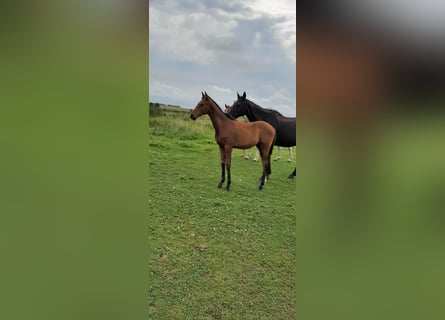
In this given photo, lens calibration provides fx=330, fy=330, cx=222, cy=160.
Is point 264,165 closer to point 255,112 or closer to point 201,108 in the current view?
point 255,112

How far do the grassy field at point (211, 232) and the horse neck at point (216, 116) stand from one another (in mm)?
27

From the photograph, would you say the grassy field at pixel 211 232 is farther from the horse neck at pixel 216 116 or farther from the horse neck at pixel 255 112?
the horse neck at pixel 255 112

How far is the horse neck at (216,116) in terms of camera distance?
4.48 feet

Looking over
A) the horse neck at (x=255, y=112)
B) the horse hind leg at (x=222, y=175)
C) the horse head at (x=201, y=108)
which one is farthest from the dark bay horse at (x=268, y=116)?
the horse hind leg at (x=222, y=175)

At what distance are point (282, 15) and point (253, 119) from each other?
0.42 meters

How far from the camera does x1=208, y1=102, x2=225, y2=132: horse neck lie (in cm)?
136

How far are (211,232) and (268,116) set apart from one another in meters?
0.53

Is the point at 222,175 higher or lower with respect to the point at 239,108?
lower

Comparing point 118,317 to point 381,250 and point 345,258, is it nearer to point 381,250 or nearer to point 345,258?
point 345,258

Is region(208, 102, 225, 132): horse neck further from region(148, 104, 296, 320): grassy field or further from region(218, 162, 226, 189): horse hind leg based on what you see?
region(218, 162, 226, 189): horse hind leg

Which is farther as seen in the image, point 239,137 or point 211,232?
point 239,137

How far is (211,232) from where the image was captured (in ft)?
4.27

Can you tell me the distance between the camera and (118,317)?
3.81 ft

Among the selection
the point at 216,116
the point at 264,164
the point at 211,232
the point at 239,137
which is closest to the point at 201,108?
the point at 216,116
